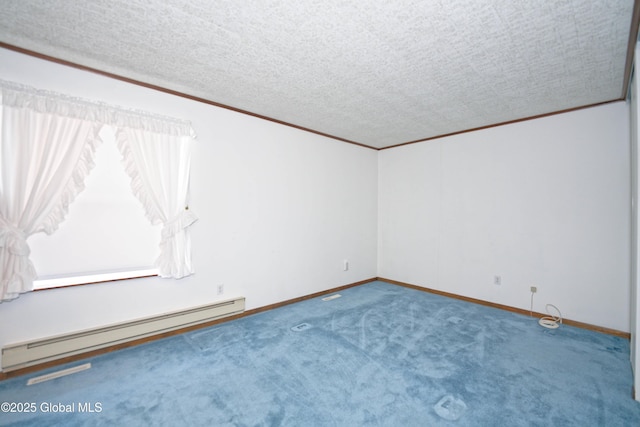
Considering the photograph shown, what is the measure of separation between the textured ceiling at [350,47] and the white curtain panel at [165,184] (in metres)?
0.59

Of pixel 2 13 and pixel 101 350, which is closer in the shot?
pixel 2 13

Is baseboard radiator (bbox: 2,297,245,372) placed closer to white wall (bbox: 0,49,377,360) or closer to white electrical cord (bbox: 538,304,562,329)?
white wall (bbox: 0,49,377,360)

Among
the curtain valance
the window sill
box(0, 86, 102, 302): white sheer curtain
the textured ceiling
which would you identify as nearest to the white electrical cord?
the textured ceiling

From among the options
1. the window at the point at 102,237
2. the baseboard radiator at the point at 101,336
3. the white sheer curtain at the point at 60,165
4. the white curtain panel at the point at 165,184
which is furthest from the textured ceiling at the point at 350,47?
the baseboard radiator at the point at 101,336

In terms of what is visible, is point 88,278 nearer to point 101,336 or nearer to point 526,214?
point 101,336

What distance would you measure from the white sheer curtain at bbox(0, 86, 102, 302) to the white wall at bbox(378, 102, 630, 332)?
4.62 meters

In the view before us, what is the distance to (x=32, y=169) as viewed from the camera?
2.33m

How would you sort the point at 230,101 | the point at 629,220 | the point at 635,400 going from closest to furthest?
the point at 635,400, the point at 629,220, the point at 230,101

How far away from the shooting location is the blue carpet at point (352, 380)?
73.0 inches

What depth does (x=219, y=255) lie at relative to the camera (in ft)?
11.2

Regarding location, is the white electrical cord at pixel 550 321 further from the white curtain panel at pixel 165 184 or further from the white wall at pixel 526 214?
the white curtain panel at pixel 165 184

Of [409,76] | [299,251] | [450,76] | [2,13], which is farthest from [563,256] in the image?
[2,13]

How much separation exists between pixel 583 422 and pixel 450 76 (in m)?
2.81

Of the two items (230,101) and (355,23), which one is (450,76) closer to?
(355,23)
